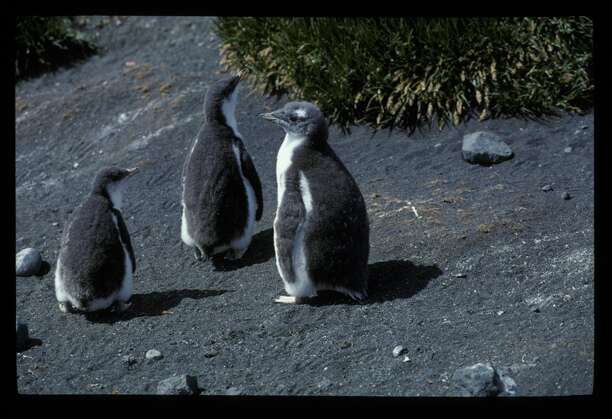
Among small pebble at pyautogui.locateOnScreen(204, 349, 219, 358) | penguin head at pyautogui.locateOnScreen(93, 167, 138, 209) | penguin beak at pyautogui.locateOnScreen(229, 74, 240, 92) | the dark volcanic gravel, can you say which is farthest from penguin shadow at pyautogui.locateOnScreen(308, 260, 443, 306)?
penguin beak at pyautogui.locateOnScreen(229, 74, 240, 92)

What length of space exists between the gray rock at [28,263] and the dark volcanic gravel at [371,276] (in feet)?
0.16

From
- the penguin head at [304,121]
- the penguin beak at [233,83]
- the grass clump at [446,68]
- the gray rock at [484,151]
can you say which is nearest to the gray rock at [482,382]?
the penguin head at [304,121]

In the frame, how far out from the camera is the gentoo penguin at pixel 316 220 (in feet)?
12.3

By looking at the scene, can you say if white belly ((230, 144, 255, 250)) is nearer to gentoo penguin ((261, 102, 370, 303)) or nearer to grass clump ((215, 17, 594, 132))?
gentoo penguin ((261, 102, 370, 303))

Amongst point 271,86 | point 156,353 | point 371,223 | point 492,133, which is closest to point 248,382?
point 156,353

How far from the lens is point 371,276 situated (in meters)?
4.09

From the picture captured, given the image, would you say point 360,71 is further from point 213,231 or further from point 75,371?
point 75,371

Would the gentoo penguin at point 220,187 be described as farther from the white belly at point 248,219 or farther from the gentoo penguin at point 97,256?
the gentoo penguin at point 97,256

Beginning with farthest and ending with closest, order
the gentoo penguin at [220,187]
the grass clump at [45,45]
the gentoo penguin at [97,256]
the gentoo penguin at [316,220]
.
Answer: the grass clump at [45,45] → the gentoo penguin at [220,187] → the gentoo penguin at [97,256] → the gentoo penguin at [316,220]

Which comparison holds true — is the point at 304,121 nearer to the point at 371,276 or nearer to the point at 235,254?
the point at 371,276

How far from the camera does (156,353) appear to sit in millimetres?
3678

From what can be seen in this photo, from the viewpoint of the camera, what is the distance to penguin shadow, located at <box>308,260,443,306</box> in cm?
390
